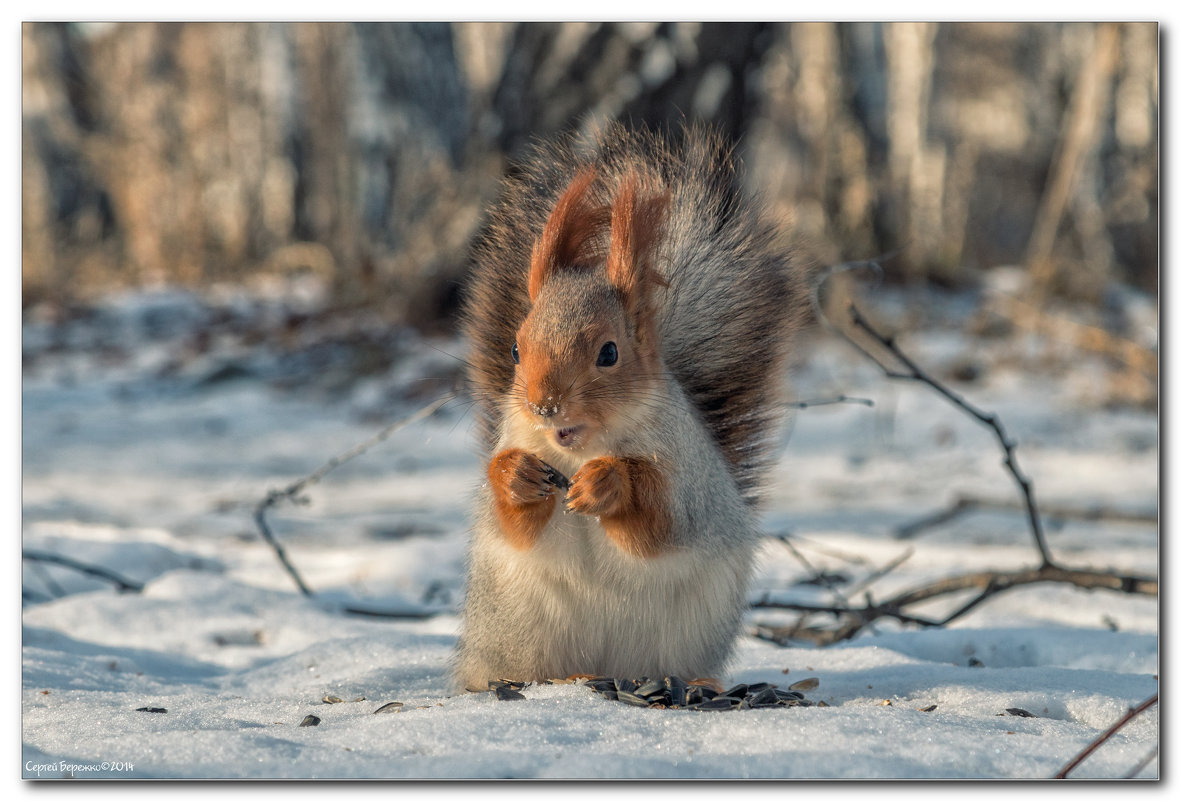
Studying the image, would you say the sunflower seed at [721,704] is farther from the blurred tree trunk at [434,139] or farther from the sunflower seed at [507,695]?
the blurred tree trunk at [434,139]

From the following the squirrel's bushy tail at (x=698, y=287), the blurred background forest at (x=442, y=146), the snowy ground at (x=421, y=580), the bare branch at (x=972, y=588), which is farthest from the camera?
the blurred background forest at (x=442, y=146)

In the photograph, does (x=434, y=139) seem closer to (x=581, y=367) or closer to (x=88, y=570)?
(x=88, y=570)

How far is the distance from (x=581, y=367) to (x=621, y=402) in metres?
0.06

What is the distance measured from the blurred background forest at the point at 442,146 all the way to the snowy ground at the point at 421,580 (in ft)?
1.57

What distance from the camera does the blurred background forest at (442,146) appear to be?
3.53 m

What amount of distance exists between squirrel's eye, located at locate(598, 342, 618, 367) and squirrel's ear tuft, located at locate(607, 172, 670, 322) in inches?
2.4

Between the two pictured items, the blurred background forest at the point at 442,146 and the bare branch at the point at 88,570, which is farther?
the blurred background forest at the point at 442,146

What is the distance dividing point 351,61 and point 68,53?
67.0 inches

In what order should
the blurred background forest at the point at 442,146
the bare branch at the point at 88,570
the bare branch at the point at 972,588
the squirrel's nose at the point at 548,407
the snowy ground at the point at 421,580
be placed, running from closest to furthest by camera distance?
the snowy ground at the point at 421,580 → the squirrel's nose at the point at 548,407 → the bare branch at the point at 972,588 → the bare branch at the point at 88,570 → the blurred background forest at the point at 442,146

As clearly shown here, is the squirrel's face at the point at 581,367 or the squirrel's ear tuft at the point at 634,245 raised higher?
the squirrel's ear tuft at the point at 634,245

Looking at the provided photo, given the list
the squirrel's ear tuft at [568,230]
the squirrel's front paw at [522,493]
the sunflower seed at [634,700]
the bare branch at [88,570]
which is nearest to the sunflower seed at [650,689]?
the sunflower seed at [634,700]

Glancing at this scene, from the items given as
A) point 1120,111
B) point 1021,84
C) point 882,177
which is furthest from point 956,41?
point 1120,111

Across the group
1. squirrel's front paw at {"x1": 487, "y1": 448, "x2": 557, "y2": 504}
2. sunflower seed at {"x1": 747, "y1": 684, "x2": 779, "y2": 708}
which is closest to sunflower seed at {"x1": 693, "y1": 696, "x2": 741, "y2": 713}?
sunflower seed at {"x1": 747, "y1": 684, "x2": 779, "y2": 708}

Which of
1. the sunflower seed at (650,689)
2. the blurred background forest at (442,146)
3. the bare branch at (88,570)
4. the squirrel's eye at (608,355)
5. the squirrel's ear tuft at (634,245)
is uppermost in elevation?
the blurred background forest at (442,146)
